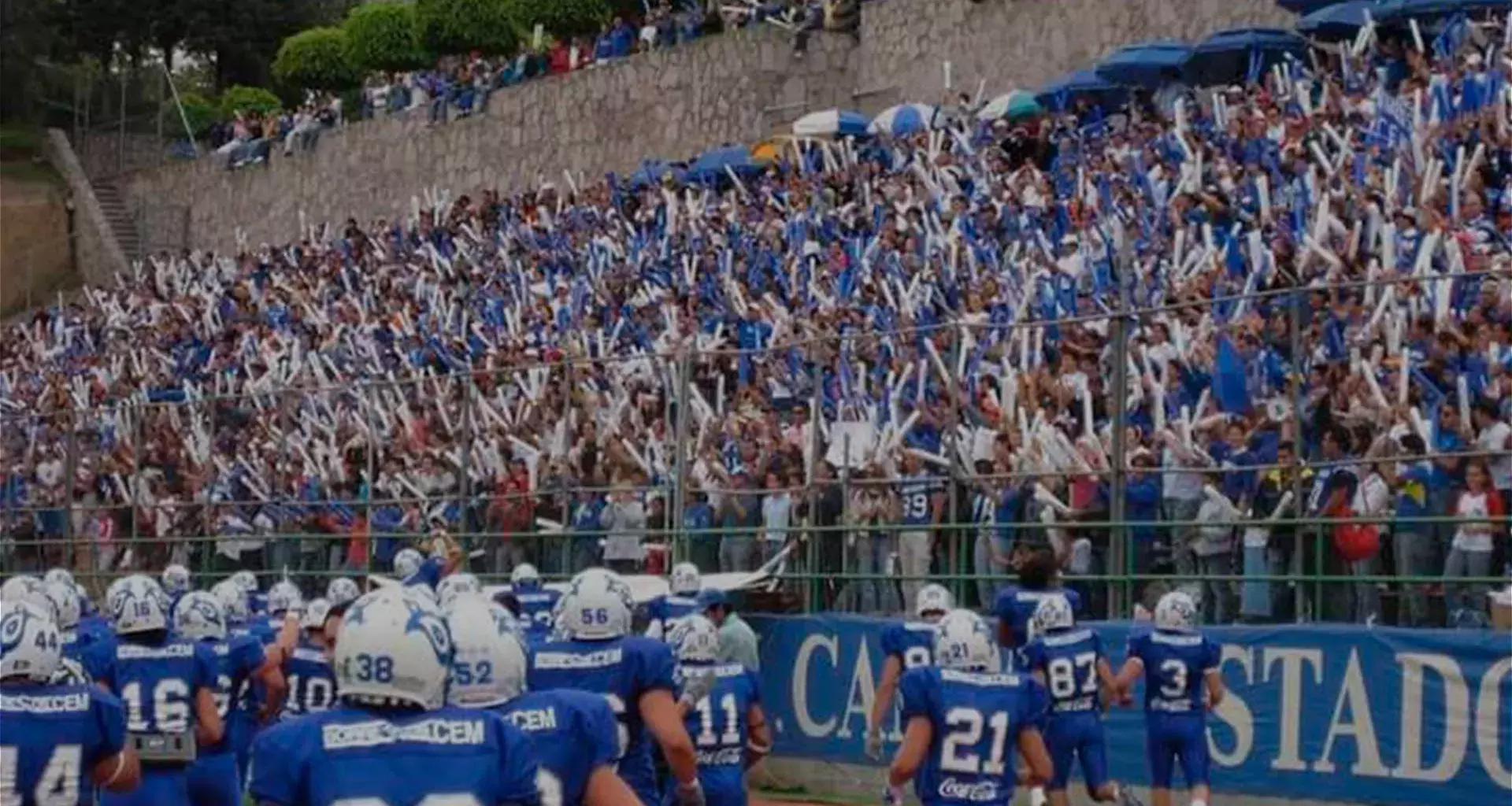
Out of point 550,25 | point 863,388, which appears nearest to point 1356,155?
point 863,388

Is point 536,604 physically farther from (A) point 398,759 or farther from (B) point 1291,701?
(A) point 398,759

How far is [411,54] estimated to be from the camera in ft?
202

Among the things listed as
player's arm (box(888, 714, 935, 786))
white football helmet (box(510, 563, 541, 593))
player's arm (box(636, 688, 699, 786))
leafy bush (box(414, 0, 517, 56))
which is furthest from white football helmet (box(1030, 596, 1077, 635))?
leafy bush (box(414, 0, 517, 56))

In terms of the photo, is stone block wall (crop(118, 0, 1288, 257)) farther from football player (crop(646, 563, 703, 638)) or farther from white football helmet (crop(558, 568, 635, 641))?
white football helmet (crop(558, 568, 635, 641))

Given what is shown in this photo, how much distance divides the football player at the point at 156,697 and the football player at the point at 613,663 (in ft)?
7.53

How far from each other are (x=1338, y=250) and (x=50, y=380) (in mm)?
28406

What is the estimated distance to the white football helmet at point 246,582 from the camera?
24502 mm

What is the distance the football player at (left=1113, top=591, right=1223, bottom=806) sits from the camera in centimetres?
1997

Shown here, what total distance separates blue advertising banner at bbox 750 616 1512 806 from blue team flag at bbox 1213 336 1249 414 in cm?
153

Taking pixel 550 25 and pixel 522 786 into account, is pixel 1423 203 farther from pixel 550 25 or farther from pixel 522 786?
pixel 550 25

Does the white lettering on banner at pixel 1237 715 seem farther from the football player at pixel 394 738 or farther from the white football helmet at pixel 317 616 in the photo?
the football player at pixel 394 738

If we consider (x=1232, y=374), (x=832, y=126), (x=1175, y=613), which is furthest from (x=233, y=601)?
(x=832, y=126)

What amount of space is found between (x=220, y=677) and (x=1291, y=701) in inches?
293

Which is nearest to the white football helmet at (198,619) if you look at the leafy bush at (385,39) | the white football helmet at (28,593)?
the white football helmet at (28,593)
